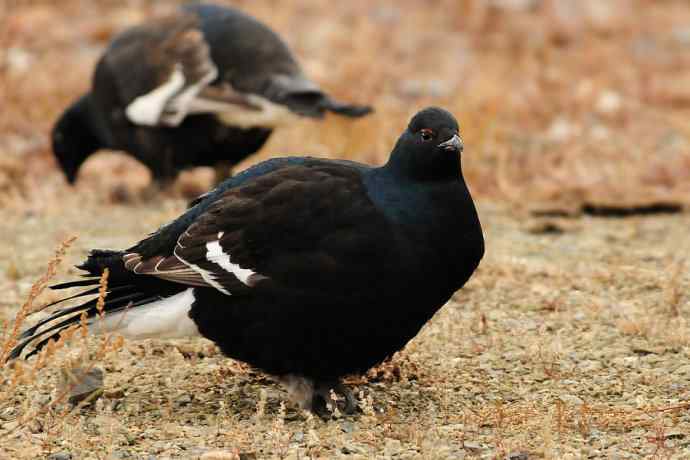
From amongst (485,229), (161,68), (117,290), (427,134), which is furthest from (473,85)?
(117,290)

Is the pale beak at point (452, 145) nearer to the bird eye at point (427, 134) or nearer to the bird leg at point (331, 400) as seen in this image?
the bird eye at point (427, 134)

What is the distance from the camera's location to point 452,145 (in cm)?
438

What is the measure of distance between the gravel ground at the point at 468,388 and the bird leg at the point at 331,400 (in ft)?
0.20

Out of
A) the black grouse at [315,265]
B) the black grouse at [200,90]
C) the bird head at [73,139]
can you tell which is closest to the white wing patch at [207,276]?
the black grouse at [315,265]

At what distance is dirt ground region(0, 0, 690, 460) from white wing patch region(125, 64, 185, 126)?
25.0 inches

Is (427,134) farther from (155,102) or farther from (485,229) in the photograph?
(155,102)

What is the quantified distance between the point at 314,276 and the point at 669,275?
2.45m

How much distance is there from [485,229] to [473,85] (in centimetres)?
345

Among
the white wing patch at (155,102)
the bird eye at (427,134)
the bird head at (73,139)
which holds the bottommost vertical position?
the bird head at (73,139)

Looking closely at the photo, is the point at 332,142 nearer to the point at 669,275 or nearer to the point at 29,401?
the point at 669,275

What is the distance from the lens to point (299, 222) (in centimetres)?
437

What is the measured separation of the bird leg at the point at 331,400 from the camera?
462 centimetres

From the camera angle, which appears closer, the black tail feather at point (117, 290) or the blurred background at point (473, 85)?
the black tail feather at point (117, 290)

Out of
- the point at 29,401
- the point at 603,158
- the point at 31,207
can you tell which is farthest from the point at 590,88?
the point at 29,401
